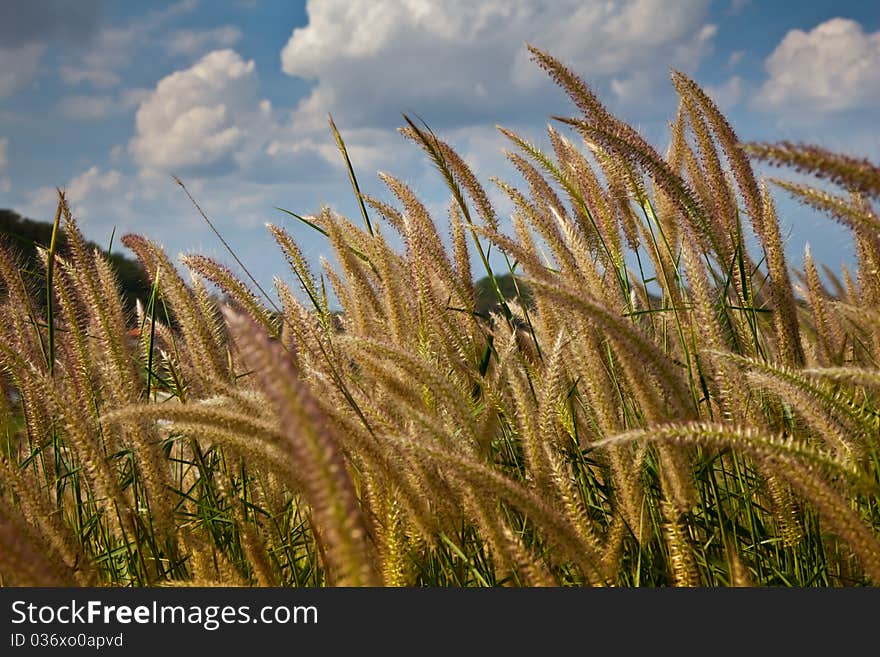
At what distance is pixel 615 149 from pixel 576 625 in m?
1.13

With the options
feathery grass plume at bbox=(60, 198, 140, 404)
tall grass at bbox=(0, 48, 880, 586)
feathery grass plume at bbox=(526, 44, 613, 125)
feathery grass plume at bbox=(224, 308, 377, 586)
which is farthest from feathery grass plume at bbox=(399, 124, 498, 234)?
feathery grass plume at bbox=(224, 308, 377, 586)

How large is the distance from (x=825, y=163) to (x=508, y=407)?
122cm

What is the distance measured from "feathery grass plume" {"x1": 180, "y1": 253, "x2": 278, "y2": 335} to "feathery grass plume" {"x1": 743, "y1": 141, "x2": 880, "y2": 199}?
1657 mm

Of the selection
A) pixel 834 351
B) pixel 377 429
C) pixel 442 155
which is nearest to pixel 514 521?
pixel 377 429

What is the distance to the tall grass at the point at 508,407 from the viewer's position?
5.04 ft

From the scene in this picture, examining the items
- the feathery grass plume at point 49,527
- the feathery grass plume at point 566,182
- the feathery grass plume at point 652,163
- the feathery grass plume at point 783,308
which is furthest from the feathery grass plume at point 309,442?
the feathery grass plume at point 566,182

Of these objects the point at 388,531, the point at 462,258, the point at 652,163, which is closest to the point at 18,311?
the point at 462,258

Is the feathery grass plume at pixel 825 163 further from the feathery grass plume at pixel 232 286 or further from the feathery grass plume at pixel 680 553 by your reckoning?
the feathery grass plume at pixel 232 286

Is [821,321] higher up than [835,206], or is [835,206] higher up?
[821,321]

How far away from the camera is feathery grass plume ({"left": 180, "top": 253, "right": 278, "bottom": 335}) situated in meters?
2.58

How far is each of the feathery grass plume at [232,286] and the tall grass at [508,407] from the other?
0.01m

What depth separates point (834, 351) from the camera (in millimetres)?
2979

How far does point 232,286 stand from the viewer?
2.65 m

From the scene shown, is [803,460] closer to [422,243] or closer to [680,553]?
[680,553]
